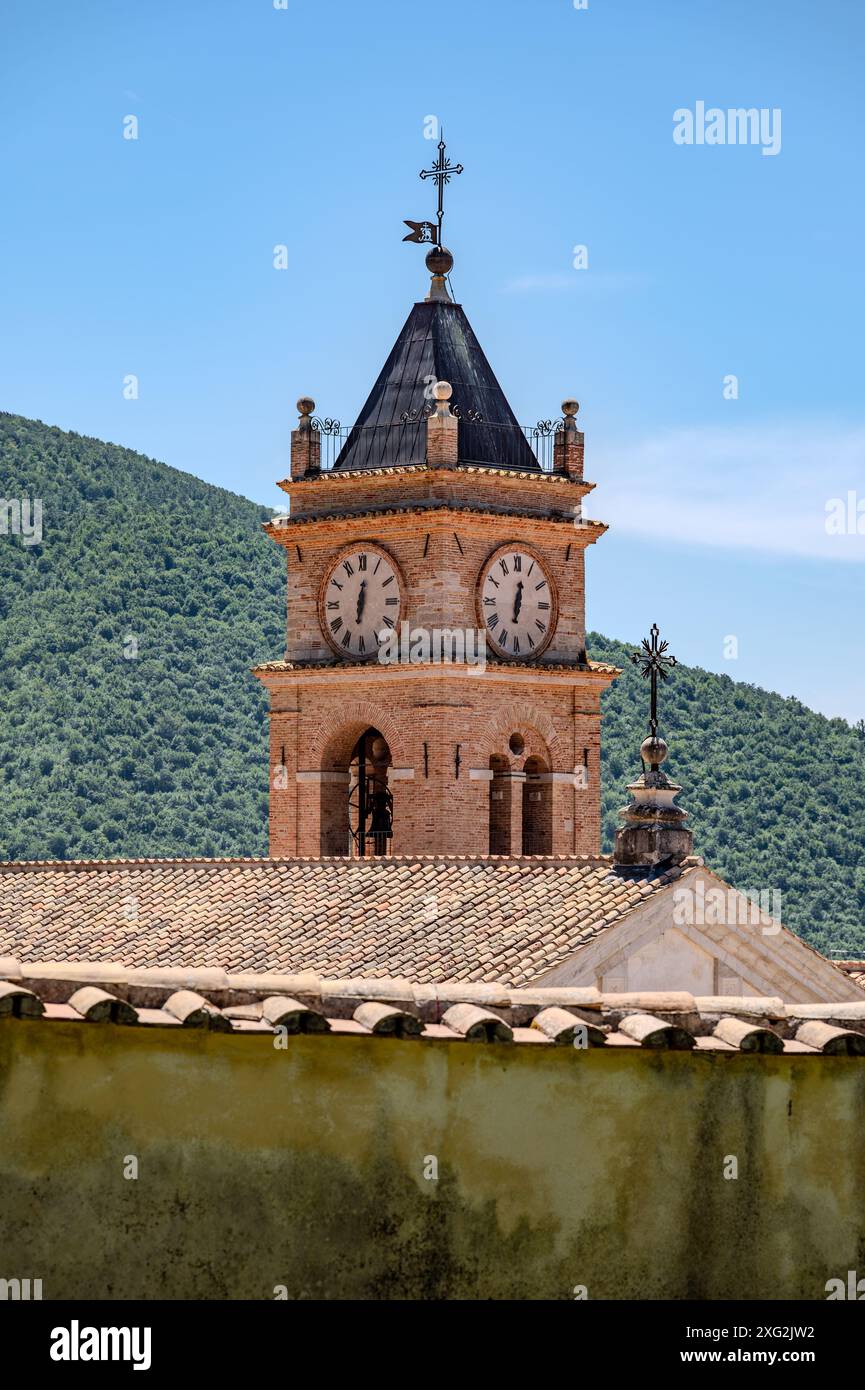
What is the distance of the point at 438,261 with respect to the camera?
30.3 m

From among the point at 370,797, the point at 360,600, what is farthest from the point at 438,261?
the point at 370,797

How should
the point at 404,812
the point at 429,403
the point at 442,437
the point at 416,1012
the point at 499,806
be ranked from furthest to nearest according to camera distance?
the point at 429,403
the point at 499,806
the point at 442,437
the point at 404,812
the point at 416,1012

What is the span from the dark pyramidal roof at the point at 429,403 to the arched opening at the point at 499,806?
3533 mm

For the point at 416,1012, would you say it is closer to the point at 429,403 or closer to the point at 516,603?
the point at 516,603

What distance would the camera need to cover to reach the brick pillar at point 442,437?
2892cm

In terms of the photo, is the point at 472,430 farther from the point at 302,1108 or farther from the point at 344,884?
the point at 302,1108

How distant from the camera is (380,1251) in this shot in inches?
357

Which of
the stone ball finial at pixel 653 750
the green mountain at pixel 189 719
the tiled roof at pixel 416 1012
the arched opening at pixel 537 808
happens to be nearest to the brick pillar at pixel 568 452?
the arched opening at pixel 537 808

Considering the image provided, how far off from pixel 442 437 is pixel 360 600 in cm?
213

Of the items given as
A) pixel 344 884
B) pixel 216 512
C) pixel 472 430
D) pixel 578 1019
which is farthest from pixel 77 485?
pixel 578 1019

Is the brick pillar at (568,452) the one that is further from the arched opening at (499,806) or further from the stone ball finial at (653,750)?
the stone ball finial at (653,750)

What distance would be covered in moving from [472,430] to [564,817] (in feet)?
15.2

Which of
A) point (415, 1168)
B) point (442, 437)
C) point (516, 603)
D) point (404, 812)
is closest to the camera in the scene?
point (415, 1168)
